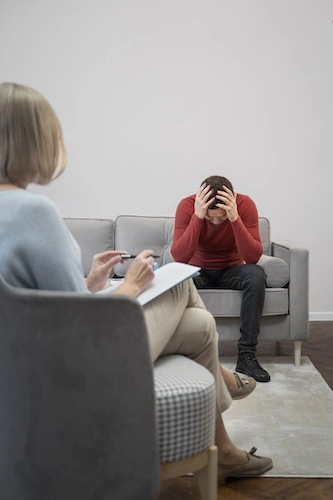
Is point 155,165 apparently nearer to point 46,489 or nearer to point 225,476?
point 225,476

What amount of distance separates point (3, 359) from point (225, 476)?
88 cm

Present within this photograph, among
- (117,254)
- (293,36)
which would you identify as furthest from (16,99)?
(293,36)

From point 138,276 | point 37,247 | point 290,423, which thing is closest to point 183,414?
point 138,276

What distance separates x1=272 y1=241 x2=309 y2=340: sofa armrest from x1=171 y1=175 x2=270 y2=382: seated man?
0.19 meters

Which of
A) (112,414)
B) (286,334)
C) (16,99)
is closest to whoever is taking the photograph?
(112,414)

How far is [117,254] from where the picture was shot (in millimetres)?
1646

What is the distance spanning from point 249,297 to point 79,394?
6.33 feet

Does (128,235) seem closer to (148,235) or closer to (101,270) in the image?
(148,235)

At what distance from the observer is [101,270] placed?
1.61 m

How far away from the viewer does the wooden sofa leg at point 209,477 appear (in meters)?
1.24

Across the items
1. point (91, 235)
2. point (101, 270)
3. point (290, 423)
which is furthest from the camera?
point (91, 235)

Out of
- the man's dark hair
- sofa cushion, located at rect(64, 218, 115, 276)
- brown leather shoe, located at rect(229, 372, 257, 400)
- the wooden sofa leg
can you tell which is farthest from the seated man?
the wooden sofa leg

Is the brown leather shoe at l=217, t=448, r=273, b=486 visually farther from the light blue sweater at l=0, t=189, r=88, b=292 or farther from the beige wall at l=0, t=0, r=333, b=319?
the beige wall at l=0, t=0, r=333, b=319

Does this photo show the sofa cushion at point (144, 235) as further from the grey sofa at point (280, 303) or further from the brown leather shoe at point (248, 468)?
the brown leather shoe at point (248, 468)
